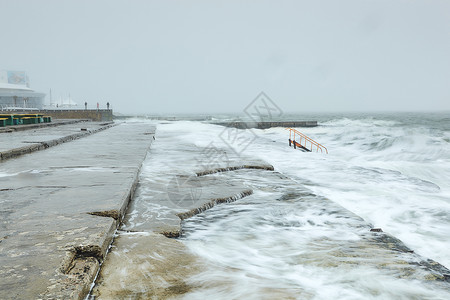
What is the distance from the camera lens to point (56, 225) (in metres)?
1.98

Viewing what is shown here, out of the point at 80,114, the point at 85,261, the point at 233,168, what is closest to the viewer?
the point at 85,261

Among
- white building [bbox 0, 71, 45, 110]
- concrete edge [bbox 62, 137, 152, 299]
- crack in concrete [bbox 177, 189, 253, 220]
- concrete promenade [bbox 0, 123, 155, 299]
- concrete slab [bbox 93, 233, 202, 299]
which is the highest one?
white building [bbox 0, 71, 45, 110]

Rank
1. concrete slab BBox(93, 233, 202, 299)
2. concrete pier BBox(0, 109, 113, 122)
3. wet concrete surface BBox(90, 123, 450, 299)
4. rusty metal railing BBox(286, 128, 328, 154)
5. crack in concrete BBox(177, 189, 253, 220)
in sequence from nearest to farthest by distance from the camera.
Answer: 1. concrete slab BBox(93, 233, 202, 299)
2. wet concrete surface BBox(90, 123, 450, 299)
3. crack in concrete BBox(177, 189, 253, 220)
4. rusty metal railing BBox(286, 128, 328, 154)
5. concrete pier BBox(0, 109, 113, 122)

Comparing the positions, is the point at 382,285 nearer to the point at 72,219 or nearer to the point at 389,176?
the point at 72,219

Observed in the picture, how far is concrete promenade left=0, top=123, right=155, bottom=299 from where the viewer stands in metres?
1.36

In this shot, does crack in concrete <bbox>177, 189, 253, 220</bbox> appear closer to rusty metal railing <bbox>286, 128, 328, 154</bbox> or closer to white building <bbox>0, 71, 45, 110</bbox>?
rusty metal railing <bbox>286, 128, 328, 154</bbox>

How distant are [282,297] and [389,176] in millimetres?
5146

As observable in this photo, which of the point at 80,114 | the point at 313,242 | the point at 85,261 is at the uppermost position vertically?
the point at 80,114

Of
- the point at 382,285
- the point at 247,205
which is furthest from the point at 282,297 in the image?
the point at 247,205

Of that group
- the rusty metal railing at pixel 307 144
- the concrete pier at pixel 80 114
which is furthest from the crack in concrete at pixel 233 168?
the concrete pier at pixel 80 114

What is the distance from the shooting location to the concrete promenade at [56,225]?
1356mm

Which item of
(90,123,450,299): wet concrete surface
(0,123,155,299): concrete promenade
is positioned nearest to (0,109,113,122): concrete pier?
(0,123,155,299): concrete promenade

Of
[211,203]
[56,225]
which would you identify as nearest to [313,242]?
[211,203]

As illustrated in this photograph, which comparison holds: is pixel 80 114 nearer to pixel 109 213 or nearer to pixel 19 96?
pixel 109 213
